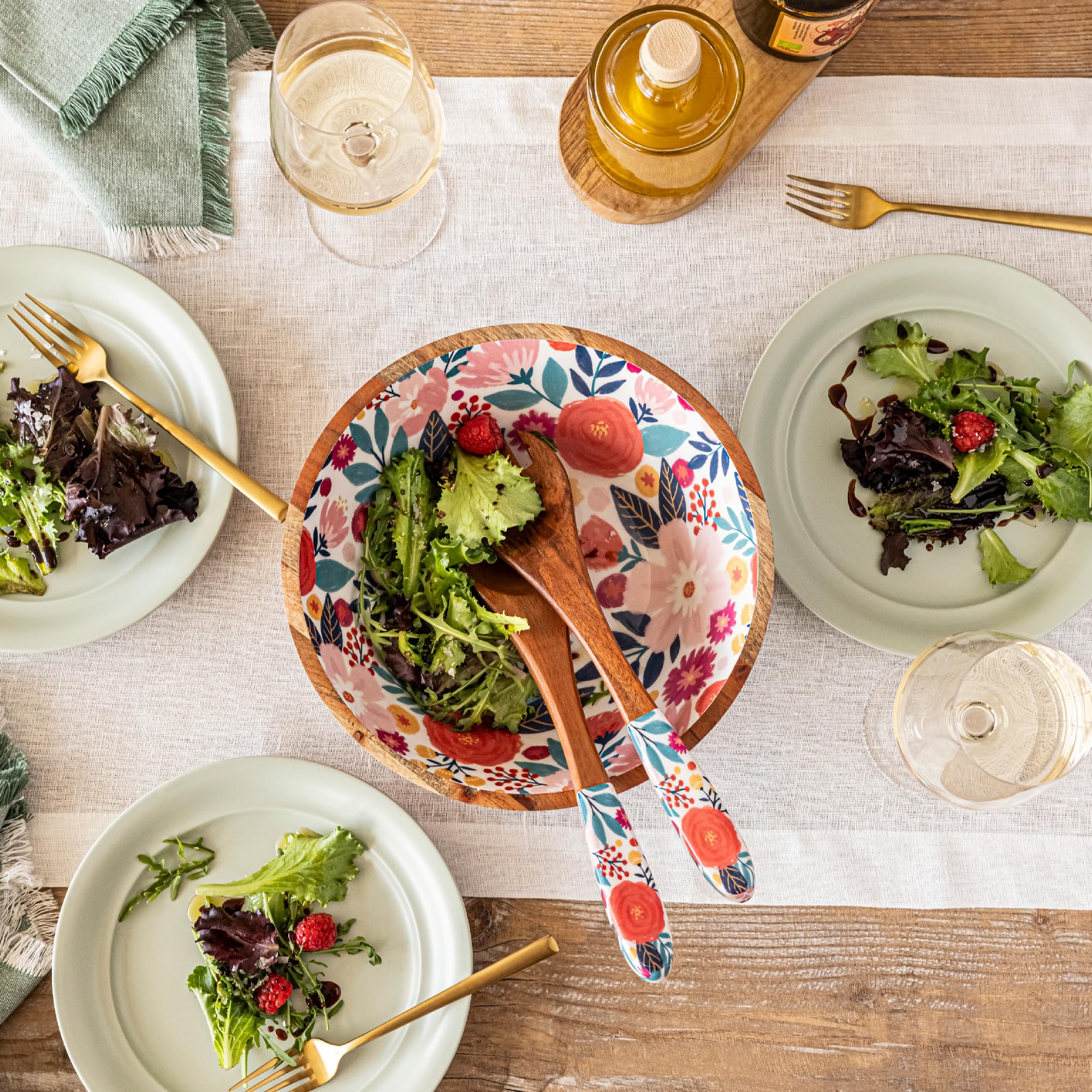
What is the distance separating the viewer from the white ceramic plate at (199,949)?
3.32ft

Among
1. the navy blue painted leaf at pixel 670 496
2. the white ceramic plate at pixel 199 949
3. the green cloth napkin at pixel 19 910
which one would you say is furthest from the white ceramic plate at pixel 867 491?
the green cloth napkin at pixel 19 910

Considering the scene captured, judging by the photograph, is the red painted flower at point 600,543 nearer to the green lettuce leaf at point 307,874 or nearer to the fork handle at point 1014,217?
the green lettuce leaf at point 307,874

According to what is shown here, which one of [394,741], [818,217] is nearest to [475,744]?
[394,741]

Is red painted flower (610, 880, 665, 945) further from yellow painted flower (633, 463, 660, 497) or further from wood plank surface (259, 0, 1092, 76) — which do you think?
wood plank surface (259, 0, 1092, 76)

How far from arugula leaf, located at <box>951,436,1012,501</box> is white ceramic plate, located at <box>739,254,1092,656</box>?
82mm

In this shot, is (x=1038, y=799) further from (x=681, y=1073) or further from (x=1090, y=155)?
(x=1090, y=155)

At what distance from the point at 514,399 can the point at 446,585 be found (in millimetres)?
208

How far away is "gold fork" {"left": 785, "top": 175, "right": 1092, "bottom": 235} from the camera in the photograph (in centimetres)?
106

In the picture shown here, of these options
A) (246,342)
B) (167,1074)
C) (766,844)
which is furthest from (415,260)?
(167,1074)

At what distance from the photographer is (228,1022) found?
988 millimetres

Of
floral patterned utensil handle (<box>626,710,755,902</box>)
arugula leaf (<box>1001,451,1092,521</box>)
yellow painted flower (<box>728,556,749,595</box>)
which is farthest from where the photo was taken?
arugula leaf (<box>1001,451,1092,521</box>)

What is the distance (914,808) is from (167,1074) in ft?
3.03

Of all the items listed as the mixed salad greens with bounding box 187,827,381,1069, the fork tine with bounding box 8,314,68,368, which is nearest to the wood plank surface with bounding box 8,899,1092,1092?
the mixed salad greens with bounding box 187,827,381,1069

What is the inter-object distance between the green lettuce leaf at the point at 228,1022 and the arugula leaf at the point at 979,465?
97cm
